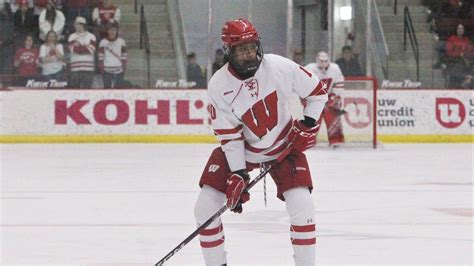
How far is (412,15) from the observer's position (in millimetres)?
13352

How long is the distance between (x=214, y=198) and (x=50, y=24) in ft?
29.8

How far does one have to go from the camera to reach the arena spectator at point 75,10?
12.7 metres

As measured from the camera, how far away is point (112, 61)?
41.6 feet

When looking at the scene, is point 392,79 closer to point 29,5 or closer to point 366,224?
point 29,5

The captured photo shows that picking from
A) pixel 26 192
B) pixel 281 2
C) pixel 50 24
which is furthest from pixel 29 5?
pixel 26 192

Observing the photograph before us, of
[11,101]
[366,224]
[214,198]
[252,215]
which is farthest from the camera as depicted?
[11,101]

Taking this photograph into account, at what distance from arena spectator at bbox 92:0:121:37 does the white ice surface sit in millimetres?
2688

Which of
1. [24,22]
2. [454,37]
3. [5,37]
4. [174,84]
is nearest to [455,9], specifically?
[454,37]

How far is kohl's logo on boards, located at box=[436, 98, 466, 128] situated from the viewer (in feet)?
42.1

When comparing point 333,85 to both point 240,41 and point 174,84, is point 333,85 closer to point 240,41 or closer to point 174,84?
point 174,84

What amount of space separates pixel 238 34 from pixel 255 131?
375 mm

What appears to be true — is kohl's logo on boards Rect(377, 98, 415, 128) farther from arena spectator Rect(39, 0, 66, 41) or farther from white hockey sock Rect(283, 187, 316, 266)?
white hockey sock Rect(283, 187, 316, 266)

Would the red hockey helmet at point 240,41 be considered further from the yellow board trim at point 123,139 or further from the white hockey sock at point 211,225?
the yellow board trim at point 123,139

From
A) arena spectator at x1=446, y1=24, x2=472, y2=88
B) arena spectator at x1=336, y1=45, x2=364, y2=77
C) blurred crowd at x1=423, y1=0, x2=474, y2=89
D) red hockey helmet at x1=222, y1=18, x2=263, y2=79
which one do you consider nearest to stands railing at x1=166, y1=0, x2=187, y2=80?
arena spectator at x1=336, y1=45, x2=364, y2=77
